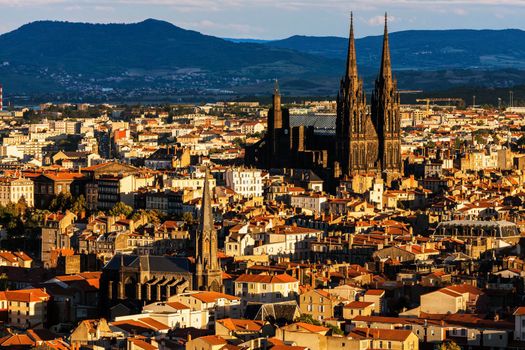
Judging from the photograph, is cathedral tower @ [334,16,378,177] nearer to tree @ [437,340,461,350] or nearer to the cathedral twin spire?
the cathedral twin spire

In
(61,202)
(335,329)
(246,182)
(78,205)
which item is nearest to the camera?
(335,329)

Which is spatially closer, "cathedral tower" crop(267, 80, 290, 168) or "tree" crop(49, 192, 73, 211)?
"tree" crop(49, 192, 73, 211)

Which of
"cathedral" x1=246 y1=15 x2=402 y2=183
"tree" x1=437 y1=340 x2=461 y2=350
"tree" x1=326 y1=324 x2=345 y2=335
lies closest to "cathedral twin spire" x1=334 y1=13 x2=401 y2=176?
"cathedral" x1=246 y1=15 x2=402 y2=183

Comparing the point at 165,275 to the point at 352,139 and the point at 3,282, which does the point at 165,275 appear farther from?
the point at 352,139

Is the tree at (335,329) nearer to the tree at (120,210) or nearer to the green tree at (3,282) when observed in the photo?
the green tree at (3,282)

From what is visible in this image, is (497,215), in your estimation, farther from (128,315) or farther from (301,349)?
(301,349)

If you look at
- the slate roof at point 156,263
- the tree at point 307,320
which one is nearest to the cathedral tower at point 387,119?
the slate roof at point 156,263

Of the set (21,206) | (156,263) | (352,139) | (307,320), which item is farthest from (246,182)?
(307,320)

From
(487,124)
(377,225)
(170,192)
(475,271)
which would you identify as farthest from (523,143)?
(475,271)
